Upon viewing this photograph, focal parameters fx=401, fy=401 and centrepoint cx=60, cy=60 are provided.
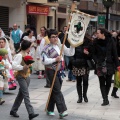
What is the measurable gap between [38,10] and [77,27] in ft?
65.7

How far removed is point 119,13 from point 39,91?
1625 inches

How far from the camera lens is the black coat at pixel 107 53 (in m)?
9.23

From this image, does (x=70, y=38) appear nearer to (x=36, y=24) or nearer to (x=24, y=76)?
(x=24, y=76)

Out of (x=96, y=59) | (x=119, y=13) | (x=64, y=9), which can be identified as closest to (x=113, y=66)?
(x=96, y=59)

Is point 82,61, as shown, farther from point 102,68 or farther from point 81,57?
point 102,68

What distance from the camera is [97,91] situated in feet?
38.2

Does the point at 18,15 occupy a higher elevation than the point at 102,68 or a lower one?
higher

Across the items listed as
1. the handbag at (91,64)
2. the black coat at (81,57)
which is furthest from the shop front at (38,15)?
the handbag at (91,64)

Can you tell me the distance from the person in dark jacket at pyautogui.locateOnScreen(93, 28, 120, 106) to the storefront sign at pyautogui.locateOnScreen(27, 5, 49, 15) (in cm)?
1801

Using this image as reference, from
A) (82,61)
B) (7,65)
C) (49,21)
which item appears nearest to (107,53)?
(82,61)

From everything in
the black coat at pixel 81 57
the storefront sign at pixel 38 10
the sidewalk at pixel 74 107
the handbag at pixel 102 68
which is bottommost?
the sidewalk at pixel 74 107

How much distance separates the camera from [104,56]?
9.37 m

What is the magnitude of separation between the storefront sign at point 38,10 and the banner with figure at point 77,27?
1890 centimetres

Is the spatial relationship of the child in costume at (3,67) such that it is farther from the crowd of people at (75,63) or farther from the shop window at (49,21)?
the shop window at (49,21)
